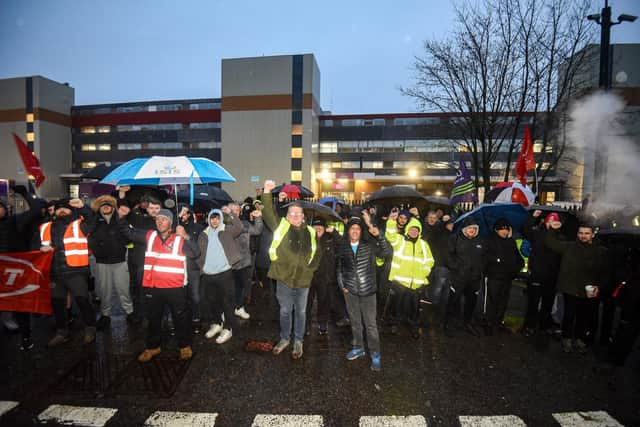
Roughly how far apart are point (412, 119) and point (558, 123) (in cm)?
2977

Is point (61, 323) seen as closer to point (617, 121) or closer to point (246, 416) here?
point (246, 416)

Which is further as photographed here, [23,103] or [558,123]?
[23,103]

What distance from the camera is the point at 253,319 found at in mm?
5477

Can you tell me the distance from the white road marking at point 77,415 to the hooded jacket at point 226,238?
6.59 feet

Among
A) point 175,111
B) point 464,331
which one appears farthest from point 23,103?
point 464,331

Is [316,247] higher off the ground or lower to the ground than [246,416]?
higher

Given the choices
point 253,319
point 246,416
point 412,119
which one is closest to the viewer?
point 246,416

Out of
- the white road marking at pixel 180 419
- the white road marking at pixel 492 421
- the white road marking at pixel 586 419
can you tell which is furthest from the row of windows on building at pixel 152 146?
the white road marking at pixel 586 419

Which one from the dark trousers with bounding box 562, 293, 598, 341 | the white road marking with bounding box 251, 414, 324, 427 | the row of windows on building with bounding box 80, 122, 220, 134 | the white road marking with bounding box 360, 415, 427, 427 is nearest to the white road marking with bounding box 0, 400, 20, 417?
the white road marking with bounding box 251, 414, 324, 427

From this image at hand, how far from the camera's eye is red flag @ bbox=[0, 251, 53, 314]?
4223 millimetres

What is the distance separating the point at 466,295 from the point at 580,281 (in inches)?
61.6

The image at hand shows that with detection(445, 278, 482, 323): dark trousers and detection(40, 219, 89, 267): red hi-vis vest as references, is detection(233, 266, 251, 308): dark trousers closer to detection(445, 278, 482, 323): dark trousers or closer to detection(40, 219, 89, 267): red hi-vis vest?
detection(40, 219, 89, 267): red hi-vis vest

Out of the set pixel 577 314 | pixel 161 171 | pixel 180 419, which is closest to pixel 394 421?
pixel 180 419

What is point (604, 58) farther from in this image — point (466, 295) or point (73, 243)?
point (73, 243)
